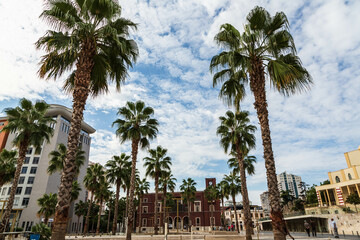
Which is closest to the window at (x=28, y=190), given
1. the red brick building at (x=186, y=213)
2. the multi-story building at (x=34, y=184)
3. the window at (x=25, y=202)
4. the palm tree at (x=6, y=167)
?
the multi-story building at (x=34, y=184)

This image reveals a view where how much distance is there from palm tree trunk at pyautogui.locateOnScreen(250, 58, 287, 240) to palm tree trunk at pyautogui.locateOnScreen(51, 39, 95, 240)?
25.7ft

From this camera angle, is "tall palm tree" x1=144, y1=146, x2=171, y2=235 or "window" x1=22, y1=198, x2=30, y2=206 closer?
"tall palm tree" x1=144, y1=146, x2=171, y2=235

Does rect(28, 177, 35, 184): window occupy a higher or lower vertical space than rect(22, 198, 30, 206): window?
higher

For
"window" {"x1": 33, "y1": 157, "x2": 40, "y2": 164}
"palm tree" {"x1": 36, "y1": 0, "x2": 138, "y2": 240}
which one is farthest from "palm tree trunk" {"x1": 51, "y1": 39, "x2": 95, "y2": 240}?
"window" {"x1": 33, "y1": 157, "x2": 40, "y2": 164}

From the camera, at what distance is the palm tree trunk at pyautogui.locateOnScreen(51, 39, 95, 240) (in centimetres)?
770

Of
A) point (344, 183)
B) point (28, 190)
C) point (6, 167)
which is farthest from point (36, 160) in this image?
point (344, 183)

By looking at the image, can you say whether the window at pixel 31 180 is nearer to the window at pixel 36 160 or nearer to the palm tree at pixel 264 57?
the window at pixel 36 160

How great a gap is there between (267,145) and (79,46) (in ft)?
32.4

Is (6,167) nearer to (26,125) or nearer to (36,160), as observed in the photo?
(26,125)

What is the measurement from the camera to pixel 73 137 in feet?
28.8

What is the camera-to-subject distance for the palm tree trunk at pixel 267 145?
8.41 meters

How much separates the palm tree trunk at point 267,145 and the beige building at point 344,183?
40.2 metres

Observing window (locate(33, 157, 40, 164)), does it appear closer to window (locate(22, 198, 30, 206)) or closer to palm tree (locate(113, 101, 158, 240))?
window (locate(22, 198, 30, 206))

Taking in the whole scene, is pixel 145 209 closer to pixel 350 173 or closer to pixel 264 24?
pixel 350 173
